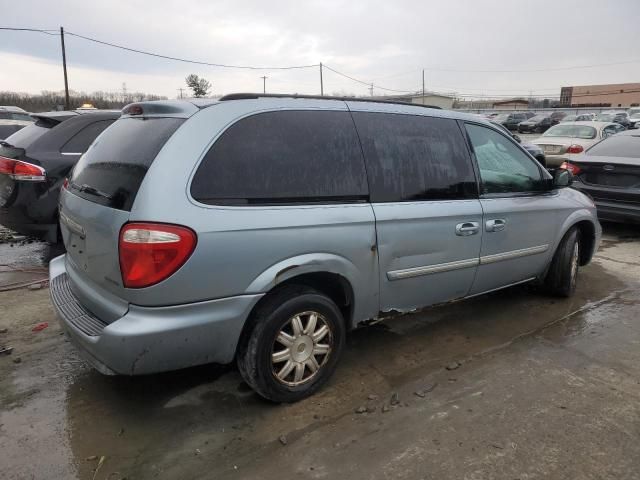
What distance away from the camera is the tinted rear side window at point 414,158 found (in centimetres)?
324

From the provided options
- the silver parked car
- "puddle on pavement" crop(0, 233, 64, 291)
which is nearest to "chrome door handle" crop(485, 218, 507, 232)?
the silver parked car

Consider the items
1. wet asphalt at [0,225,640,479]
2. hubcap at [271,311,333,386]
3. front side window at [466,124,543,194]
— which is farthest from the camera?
front side window at [466,124,543,194]

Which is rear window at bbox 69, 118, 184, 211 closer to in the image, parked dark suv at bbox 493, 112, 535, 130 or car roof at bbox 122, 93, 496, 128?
car roof at bbox 122, 93, 496, 128

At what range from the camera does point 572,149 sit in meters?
11.1

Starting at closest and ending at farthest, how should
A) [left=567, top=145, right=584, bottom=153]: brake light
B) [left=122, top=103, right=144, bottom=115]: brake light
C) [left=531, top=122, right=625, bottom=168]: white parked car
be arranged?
1. [left=122, top=103, right=144, bottom=115]: brake light
2. [left=567, top=145, right=584, bottom=153]: brake light
3. [left=531, top=122, right=625, bottom=168]: white parked car

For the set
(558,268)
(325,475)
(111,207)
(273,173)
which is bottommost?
(325,475)

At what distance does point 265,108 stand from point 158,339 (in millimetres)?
1382

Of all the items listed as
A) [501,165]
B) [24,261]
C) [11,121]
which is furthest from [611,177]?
[11,121]

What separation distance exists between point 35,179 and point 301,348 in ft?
12.3

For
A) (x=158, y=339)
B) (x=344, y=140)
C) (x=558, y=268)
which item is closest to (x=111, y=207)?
(x=158, y=339)

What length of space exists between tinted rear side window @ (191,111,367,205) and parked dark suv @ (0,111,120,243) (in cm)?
335

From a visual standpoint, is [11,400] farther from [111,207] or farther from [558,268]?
[558,268]

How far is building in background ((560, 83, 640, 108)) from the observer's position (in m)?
69.1

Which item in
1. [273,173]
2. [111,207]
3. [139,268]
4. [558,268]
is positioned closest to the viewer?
[139,268]
